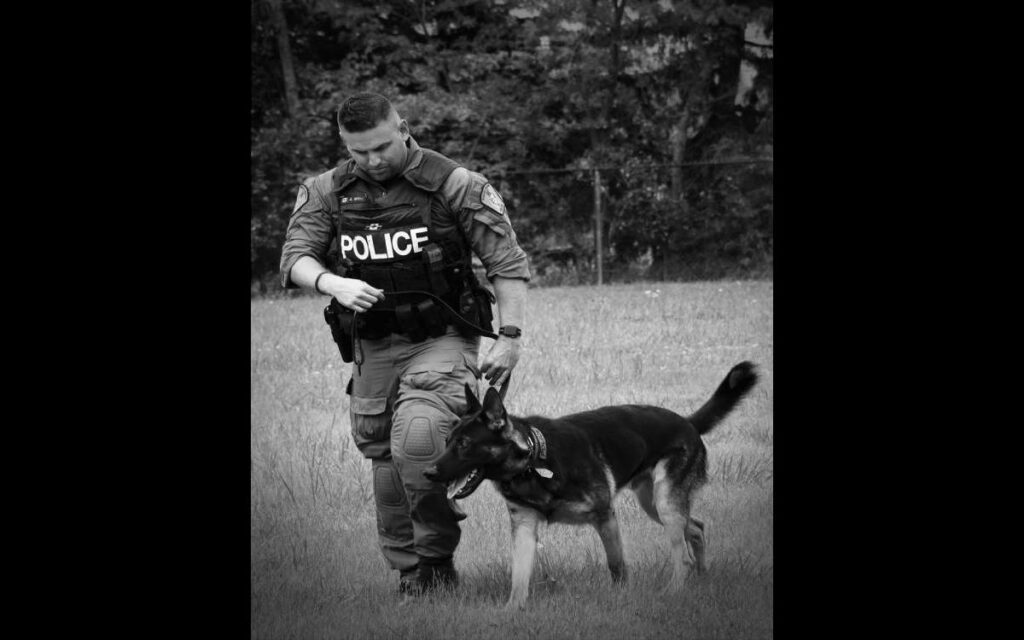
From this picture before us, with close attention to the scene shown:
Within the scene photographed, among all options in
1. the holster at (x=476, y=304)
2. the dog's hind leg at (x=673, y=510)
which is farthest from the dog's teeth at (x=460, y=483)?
the dog's hind leg at (x=673, y=510)

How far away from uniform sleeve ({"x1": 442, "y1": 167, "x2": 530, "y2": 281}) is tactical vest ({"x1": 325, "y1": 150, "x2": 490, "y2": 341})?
0.15ft

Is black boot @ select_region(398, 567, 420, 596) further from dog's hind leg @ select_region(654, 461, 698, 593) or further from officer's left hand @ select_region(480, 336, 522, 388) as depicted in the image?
dog's hind leg @ select_region(654, 461, 698, 593)

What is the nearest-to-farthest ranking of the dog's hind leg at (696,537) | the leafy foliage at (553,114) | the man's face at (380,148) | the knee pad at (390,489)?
1. the man's face at (380,148)
2. the knee pad at (390,489)
3. the dog's hind leg at (696,537)
4. the leafy foliage at (553,114)

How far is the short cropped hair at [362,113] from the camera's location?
329cm

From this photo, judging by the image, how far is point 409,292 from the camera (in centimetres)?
346

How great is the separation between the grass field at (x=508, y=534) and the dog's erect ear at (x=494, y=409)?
613 mm

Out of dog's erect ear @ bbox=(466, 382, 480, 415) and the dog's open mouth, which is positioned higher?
dog's erect ear @ bbox=(466, 382, 480, 415)

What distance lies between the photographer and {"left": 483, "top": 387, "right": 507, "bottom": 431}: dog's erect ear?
3.13m

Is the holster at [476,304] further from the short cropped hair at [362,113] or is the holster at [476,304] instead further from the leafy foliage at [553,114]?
the leafy foliage at [553,114]

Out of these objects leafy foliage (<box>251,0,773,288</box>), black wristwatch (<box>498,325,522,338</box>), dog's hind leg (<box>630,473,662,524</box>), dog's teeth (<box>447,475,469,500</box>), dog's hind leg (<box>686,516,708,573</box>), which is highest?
leafy foliage (<box>251,0,773,288</box>)

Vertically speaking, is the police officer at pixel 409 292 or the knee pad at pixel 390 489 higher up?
the police officer at pixel 409 292

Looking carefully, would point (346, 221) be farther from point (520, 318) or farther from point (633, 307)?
point (633, 307)

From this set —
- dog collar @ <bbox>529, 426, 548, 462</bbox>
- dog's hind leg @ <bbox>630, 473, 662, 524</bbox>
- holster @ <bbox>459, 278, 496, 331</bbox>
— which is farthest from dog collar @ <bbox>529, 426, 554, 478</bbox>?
dog's hind leg @ <bbox>630, 473, 662, 524</bbox>
